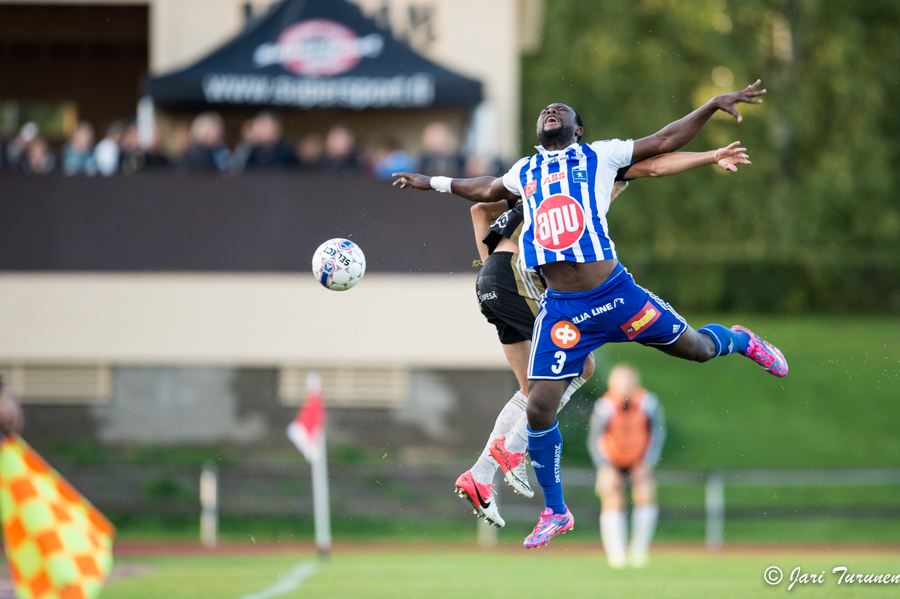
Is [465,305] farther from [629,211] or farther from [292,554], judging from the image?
[629,211]

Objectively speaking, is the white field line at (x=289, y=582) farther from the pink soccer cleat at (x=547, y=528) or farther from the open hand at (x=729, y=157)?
the open hand at (x=729, y=157)

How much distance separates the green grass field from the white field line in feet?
0.05

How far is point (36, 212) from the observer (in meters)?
17.7

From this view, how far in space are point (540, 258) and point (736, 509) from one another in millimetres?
12031

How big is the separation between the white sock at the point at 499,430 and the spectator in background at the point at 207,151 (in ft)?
32.7

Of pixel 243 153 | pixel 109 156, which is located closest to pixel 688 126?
pixel 243 153

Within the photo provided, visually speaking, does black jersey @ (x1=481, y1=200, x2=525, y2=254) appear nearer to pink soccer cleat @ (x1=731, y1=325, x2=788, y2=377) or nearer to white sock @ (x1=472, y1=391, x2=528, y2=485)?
white sock @ (x1=472, y1=391, x2=528, y2=485)

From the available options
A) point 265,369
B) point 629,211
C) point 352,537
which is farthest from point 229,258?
point 629,211

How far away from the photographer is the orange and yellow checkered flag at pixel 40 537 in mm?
6777

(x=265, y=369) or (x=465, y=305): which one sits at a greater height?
(x=465, y=305)

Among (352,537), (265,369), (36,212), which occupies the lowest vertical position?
(352,537)

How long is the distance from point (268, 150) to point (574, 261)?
10270 millimetres

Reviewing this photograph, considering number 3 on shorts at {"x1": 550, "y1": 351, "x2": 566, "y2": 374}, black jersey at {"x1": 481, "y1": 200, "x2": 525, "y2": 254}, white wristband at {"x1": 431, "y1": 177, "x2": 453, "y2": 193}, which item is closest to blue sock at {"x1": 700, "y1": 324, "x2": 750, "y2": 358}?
number 3 on shorts at {"x1": 550, "y1": 351, "x2": 566, "y2": 374}

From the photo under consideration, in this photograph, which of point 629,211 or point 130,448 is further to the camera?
point 629,211
